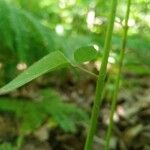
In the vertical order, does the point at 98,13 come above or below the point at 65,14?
below

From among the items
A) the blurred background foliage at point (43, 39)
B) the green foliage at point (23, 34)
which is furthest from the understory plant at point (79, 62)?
the green foliage at point (23, 34)

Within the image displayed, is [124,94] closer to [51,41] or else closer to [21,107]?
[21,107]

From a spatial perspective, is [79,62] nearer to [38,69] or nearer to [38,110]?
[38,69]

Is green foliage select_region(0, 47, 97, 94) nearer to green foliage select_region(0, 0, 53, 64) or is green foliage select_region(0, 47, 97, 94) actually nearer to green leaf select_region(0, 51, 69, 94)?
green leaf select_region(0, 51, 69, 94)

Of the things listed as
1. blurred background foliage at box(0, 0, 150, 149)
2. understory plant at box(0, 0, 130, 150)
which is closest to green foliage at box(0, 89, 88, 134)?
blurred background foliage at box(0, 0, 150, 149)

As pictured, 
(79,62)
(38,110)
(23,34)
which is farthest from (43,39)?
(79,62)

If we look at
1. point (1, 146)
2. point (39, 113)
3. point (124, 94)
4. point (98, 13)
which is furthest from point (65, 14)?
point (1, 146)

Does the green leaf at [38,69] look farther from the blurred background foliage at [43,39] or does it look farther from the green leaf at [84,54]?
the blurred background foliage at [43,39]
